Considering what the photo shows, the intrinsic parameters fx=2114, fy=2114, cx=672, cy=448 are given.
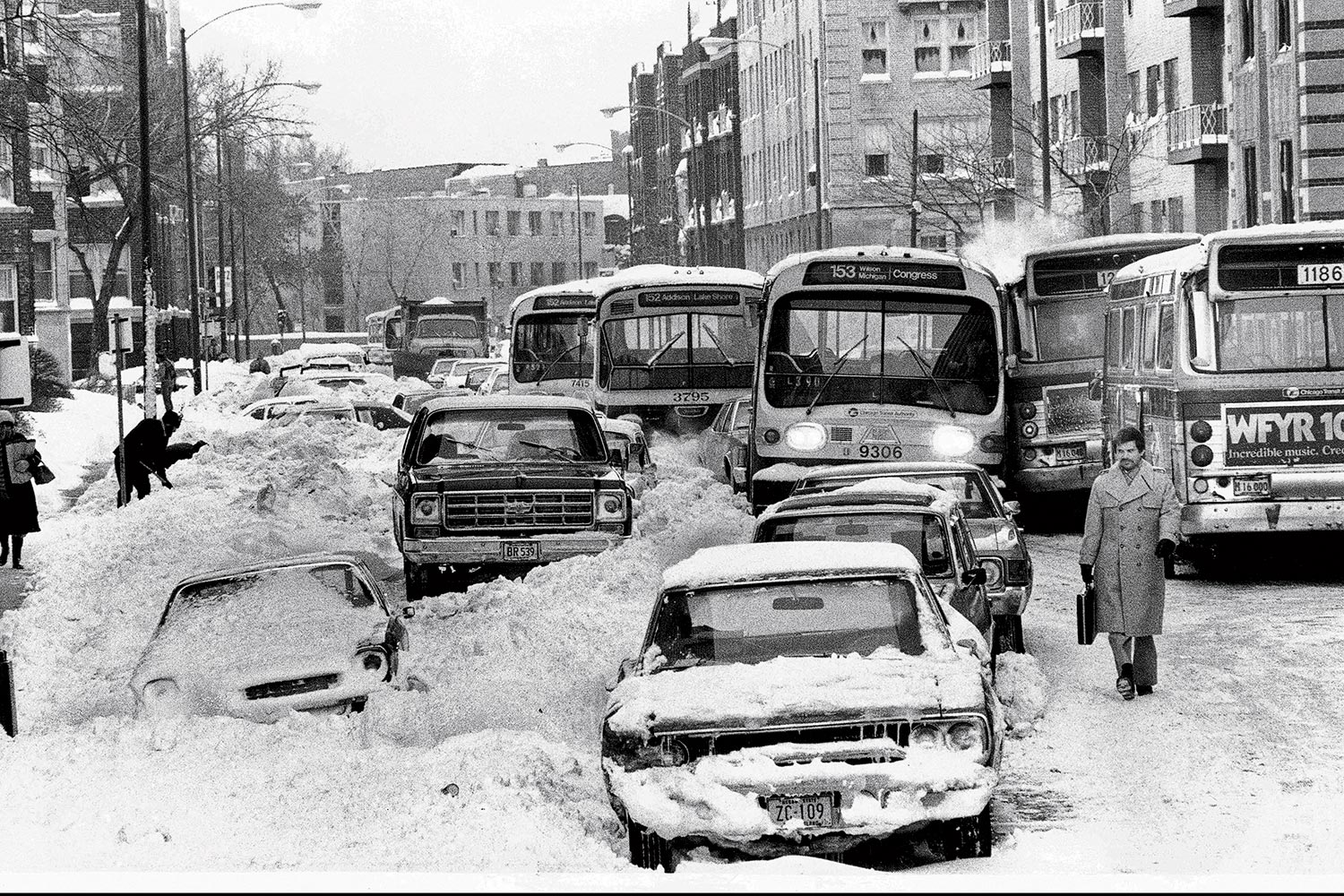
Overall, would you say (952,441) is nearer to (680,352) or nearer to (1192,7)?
(680,352)

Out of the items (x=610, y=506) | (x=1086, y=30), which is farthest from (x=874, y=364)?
(x=1086, y=30)

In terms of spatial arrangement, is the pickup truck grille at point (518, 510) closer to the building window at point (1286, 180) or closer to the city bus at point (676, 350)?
the city bus at point (676, 350)

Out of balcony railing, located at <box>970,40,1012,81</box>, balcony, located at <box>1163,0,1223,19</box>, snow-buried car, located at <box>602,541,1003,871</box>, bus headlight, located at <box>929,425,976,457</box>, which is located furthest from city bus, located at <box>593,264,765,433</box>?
balcony railing, located at <box>970,40,1012,81</box>

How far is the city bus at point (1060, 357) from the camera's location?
25.5m

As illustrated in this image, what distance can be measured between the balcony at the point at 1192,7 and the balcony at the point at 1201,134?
2005mm

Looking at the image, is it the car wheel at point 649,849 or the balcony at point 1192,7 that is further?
the balcony at point 1192,7

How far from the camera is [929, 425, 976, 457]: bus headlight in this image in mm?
23031

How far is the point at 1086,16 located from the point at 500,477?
37.8m

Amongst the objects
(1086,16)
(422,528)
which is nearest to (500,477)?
(422,528)

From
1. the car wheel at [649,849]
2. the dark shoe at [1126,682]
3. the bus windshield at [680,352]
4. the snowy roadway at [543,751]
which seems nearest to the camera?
the car wheel at [649,849]

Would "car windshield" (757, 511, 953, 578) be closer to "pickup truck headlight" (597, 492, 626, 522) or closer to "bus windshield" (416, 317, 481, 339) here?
"pickup truck headlight" (597, 492, 626, 522)

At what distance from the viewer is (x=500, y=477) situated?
1895 centimetres

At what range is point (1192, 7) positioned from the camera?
1789 inches

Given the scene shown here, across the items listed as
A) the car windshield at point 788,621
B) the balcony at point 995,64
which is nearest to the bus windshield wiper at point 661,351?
the car windshield at point 788,621
